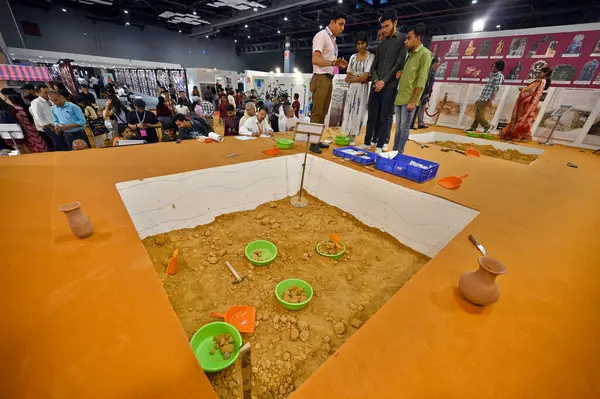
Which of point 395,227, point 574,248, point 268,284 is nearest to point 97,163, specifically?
point 268,284

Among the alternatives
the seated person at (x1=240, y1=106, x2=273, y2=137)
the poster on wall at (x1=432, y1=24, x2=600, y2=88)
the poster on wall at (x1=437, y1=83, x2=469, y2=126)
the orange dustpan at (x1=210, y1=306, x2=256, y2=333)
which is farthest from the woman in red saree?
the orange dustpan at (x1=210, y1=306, x2=256, y2=333)

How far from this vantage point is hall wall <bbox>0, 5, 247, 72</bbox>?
429 inches

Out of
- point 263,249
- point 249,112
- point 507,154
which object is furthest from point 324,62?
point 507,154

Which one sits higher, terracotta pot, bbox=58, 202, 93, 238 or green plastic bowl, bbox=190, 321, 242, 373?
terracotta pot, bbox=58, 202, 93, 238

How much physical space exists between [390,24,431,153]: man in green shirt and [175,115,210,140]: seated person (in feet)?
11.2

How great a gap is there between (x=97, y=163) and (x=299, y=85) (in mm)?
8216

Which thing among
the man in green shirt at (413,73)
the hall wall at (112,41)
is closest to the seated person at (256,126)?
the man in green shirt at (413,73)

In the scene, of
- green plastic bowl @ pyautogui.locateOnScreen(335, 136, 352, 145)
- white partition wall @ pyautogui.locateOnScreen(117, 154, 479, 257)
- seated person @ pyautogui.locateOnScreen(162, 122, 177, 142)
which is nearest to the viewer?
white partition wall @ pyautogui.locateOnScreen(117, 154, 479, 257)

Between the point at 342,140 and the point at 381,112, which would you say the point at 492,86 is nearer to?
the point at 381,112

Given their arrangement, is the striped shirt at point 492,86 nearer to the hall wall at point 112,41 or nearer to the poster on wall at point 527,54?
the poster on wall at point 527,54

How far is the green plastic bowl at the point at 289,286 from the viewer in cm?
172

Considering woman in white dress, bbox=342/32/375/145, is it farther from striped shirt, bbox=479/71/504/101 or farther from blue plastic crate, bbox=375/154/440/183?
striped shirt, bbox=479/71/504/101

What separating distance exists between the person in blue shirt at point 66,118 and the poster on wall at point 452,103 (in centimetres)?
856

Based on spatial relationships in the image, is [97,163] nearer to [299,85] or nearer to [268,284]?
[268,284]
